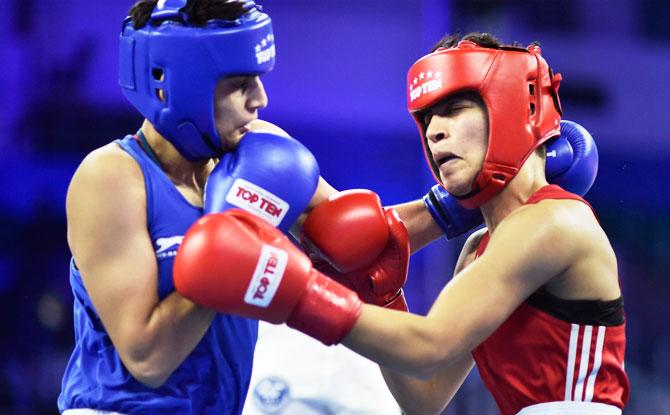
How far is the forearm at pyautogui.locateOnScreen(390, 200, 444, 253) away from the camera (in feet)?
9.92

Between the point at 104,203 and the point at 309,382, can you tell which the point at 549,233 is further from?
the point at 309,382

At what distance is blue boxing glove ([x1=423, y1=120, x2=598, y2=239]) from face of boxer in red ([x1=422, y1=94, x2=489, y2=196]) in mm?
256

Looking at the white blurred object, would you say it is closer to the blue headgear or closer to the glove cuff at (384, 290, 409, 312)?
the glove cuff at (384, 290, 409, 312)

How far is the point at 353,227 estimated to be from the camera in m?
2.56

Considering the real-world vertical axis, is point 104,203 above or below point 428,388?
above

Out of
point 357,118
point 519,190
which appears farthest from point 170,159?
point 357,118

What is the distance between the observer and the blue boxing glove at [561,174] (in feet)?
8.57

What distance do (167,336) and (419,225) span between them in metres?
1.16

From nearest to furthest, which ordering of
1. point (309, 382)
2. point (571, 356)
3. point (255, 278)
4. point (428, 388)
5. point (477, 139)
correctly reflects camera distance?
point (255, 278)
point (571, 356)
point (477, 139)
point (428, 388)
point (309, 382)

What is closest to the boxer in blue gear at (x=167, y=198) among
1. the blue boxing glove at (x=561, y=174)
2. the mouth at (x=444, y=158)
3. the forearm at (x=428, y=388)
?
the mouth at (x=444, y=158)

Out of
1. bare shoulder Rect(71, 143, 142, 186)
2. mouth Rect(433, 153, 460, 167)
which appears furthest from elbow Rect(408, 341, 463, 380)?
bare shoulder Rect(71, 143, 142, 186)

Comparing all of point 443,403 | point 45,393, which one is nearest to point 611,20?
point 443,403

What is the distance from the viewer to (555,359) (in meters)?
2.38

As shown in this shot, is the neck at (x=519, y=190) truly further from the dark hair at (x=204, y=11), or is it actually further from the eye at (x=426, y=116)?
the dark hair at (x=204, y=11)
